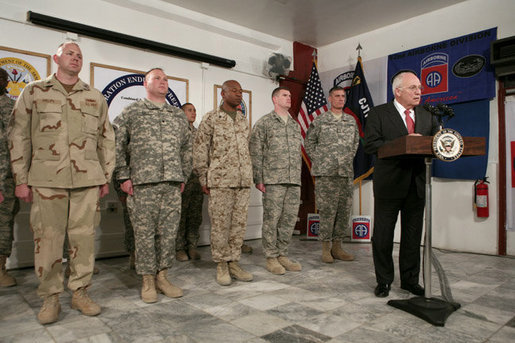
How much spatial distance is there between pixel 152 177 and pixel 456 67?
377 cm

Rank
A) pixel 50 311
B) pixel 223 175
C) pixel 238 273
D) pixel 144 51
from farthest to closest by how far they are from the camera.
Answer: pixel 144 51, pixel 238 273, pixel 223 175, pixel 50 311

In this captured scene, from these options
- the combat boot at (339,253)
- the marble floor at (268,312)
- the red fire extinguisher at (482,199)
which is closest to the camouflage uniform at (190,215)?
the marble floor at (268,312)

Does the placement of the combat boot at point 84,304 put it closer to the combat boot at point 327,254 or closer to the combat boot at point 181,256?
the combat boot at point 181,256

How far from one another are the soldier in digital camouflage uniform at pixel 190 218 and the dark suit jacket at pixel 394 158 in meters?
2.07

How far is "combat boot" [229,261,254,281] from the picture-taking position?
9.71 feet

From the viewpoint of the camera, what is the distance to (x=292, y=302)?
2.42 metres

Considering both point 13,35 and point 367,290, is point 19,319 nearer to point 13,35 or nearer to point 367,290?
point 367,290

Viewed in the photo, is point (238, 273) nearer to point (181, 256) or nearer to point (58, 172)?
point (181, 256)

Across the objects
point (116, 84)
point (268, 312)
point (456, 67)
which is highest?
point (456, 67)

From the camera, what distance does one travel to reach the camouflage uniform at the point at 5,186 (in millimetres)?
2850

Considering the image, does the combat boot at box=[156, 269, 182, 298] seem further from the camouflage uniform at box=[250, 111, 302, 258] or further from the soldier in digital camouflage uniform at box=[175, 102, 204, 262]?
the soldier in digital camouflage uniform at box=[175, 102, 204, 262]

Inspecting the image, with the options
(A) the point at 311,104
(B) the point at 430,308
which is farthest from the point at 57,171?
(A) the point at 311,104

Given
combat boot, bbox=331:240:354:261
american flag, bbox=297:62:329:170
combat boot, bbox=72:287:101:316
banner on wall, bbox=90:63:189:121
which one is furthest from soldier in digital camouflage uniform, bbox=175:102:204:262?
american flag, bbox=297:62:329:170

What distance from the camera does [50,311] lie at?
6.86ft
